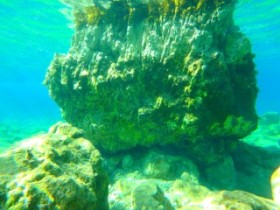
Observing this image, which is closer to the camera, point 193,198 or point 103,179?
point 103,179

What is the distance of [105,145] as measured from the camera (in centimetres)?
831

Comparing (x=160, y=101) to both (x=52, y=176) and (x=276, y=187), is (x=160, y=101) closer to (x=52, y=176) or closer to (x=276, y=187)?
(x=276, y=187)

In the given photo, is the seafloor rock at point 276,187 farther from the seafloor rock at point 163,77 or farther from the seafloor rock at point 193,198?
the seafloor rock at point 163,77

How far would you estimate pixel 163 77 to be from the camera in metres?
7.10

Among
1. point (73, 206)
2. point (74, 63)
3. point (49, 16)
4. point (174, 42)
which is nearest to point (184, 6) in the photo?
point (174, 42)

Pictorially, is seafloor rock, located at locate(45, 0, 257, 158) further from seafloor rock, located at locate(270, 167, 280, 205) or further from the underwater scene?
seafloor rock, located at locate(270, 167, 280, 205)

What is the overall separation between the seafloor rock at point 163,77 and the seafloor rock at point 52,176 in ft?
9.27

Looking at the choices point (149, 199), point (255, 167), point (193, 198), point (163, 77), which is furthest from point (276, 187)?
point (255, 167)

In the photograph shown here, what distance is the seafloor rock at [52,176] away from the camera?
10.4 ft

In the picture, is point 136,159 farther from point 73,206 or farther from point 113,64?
point 73,206

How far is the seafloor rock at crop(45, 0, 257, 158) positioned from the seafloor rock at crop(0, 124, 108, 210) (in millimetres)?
2825

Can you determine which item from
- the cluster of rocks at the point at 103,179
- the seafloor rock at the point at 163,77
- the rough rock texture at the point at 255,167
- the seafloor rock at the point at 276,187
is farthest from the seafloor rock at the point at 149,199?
the rough rock texture at the point at 255,167

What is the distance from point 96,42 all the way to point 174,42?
2.90 meters

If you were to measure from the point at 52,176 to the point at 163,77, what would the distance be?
428 centimetres
